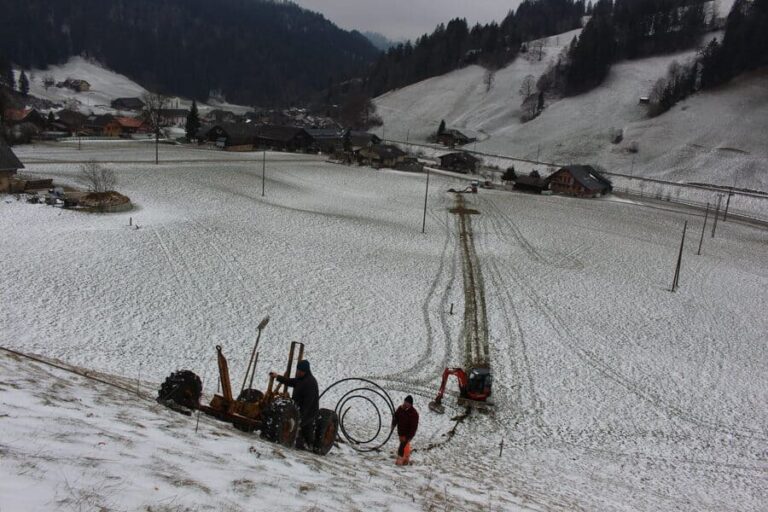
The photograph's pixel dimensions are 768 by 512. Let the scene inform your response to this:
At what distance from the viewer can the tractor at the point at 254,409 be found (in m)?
9.59

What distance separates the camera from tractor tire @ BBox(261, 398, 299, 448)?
9.51m

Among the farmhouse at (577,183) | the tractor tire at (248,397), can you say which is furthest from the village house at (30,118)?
the tractor tire at (248,397)

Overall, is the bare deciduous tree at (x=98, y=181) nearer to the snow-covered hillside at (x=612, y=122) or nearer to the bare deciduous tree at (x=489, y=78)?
the snow-covered hillside at (x=612, y=122)

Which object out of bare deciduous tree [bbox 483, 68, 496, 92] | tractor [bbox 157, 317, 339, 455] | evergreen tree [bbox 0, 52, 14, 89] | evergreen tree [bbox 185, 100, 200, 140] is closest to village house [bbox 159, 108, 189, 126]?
evergreen tree [bbox 185, 100, 200, 140]

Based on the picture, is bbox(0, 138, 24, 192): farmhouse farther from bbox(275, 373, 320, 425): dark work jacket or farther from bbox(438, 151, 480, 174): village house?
bbox(438, 151, 480, 174): village house

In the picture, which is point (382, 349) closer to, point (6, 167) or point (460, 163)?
point (6, 167)

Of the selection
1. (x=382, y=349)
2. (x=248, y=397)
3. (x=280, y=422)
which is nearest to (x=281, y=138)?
(x=382, y=349)

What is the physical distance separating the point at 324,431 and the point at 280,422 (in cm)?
110

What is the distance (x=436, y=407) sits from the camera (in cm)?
1720

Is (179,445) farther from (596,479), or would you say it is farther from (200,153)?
(200,153)

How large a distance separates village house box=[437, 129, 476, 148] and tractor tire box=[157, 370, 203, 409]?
118 meters

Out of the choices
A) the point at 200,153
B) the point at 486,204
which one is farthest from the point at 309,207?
the point at 200,153

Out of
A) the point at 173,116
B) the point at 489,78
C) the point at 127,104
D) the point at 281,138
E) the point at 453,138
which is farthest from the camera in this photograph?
the point at 127,104

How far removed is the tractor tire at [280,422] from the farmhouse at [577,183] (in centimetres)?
7441
